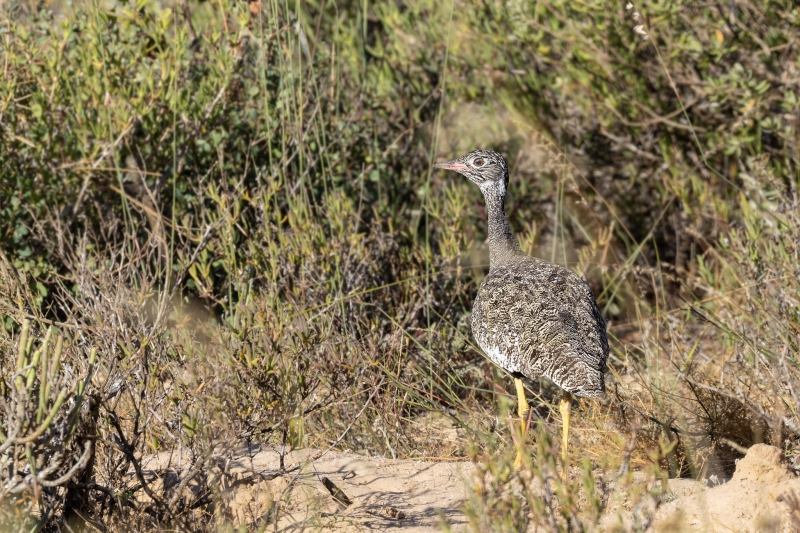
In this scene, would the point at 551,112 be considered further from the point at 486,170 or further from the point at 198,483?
the point at 198,483

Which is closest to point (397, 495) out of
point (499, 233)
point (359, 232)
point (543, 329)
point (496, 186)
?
point (543, 329)

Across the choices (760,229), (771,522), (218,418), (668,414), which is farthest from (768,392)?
(218,418)

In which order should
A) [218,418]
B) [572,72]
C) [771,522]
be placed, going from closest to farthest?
[771,522]
[218,418]
[572,72]

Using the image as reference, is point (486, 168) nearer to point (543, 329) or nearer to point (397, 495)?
point (543, 329)

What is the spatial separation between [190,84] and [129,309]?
1844mm

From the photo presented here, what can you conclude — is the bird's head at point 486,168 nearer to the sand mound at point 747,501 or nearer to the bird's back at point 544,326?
the bird's back at point 544,326

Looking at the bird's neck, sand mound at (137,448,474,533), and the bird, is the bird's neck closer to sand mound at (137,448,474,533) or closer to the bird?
the bird

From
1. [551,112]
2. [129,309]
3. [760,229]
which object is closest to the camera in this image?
[129,309]

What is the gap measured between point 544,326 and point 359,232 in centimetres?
218

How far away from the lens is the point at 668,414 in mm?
4375

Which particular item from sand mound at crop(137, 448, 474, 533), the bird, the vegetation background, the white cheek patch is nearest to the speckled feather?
the bird

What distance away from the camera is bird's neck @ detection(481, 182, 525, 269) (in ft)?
16.5

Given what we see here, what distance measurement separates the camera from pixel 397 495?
3.86 m

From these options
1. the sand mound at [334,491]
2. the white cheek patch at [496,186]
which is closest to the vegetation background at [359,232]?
the sand mound at [334,491]
